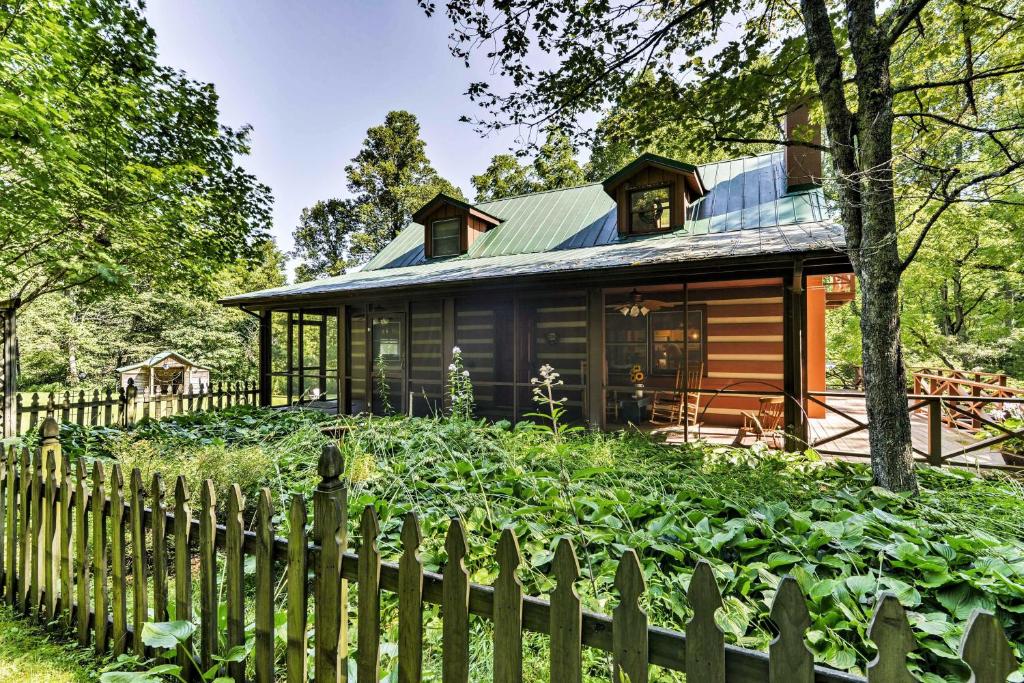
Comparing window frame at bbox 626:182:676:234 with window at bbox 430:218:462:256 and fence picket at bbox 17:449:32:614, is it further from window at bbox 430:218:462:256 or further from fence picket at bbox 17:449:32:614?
fence picket at bbox 17:449:32:614

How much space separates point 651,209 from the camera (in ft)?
31.1

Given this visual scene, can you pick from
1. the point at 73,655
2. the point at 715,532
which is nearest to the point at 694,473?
the point at 715,532

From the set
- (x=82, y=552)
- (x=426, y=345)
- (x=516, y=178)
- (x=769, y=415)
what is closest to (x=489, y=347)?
(x=426, y=345)

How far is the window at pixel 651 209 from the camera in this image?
369 inches

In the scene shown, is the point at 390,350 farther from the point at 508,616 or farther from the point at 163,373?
the point at 163,373

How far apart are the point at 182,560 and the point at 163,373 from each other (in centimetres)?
2307

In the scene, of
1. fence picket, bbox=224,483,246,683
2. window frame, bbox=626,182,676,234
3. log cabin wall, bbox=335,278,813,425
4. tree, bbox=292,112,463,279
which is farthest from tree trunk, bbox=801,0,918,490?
tree, bbox=292,112,463,279

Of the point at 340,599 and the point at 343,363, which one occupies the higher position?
the point at 343,363

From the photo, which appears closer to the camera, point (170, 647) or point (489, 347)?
point (170, 647)

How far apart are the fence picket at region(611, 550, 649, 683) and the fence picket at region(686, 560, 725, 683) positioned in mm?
132

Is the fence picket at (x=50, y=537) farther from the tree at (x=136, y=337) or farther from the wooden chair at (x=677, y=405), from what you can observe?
the tree at (x=136, y=337)

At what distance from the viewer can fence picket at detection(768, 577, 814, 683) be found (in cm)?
108

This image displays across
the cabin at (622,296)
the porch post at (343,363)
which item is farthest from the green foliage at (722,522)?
the porch post at (343,363)

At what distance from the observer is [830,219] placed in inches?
301
